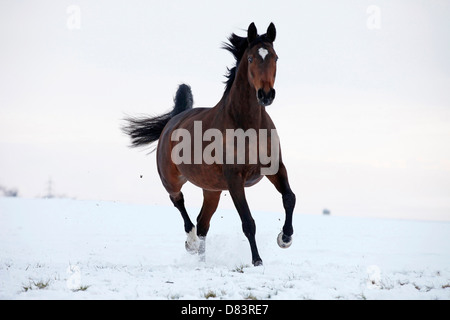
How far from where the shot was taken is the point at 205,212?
8586mm

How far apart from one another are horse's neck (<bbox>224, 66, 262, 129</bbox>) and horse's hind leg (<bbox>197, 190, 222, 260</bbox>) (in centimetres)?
227

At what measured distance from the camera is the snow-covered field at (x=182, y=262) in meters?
4.92

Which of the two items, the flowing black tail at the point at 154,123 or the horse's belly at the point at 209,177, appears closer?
the horse's belly at the point at 209,177

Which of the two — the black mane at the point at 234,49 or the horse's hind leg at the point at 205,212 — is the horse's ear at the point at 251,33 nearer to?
the black mane at the point at 234,49

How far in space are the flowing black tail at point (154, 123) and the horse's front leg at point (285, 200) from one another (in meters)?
4.04

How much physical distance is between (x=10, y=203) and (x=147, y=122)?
47.2ft

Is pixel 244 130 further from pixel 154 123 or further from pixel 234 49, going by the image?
pixel 154 123

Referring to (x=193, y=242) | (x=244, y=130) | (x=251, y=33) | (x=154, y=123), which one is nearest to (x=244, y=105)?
(x=244, y=130)

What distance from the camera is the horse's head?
577 centimetres

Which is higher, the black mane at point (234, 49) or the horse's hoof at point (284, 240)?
the black mane at point (234, 49)

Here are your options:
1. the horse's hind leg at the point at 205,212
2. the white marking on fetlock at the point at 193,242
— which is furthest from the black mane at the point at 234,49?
the white marking on fetlock at the point at 193,242

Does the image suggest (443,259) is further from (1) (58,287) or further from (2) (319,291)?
(1) (58,287)

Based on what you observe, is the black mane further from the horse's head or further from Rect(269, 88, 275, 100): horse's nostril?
Rect(269, 88, 275, 100): horse's nostril
